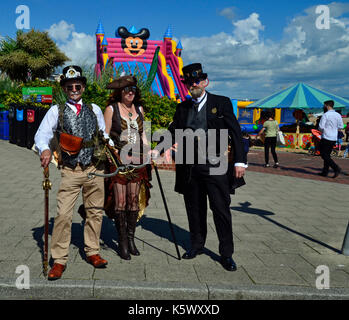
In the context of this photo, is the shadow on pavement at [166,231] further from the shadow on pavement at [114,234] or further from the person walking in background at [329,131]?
the person walking in background at [329,131]

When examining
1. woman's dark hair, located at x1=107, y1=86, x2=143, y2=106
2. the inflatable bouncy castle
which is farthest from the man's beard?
the inflatable bouncy castle

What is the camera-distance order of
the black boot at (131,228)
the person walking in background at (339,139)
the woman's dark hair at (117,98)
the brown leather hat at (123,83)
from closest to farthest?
the brown leather hat at (123,83) < the woman's dark hair at (117,98) < the black boot at (131,228) < the person walking in background at (339,139)

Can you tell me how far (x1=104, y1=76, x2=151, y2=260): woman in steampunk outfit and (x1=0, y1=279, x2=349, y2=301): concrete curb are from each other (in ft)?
2.49

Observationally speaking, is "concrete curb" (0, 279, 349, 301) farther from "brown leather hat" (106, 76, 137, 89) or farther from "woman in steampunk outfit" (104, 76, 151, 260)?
"brown leather hat" (106, 76, 137, 89)

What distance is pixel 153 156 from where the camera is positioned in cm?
403

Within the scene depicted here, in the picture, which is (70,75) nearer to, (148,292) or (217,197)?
(217,197)

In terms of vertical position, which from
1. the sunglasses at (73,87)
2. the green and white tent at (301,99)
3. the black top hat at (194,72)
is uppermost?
the green and white tent at (301,99)

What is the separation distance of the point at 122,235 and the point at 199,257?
2.92ft

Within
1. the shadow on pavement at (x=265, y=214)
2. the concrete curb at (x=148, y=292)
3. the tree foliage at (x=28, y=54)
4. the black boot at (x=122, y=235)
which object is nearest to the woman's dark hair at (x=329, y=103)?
the shadow on pavement at (x=265, y=214)

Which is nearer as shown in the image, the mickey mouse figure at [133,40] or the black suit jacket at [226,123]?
the black suit jacket at [226,123]

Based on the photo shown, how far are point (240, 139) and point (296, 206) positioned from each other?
3.56m

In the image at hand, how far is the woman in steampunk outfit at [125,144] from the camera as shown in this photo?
3982 mm

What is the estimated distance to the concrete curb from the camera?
3.31 metres
